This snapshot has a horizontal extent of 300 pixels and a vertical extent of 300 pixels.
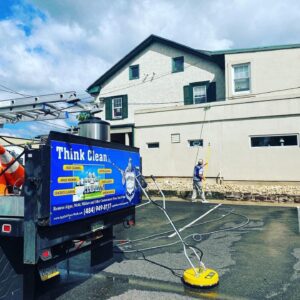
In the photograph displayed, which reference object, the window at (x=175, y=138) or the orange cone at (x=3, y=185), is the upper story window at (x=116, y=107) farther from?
the orange cone at (x=3, y=185)

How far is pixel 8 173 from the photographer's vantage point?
15.7 ft

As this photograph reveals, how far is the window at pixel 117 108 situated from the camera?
24.7 meters

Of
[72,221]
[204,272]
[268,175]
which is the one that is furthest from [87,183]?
[268,175]

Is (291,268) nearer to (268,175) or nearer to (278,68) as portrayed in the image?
(268,175)

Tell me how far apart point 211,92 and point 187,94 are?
5.20 feet

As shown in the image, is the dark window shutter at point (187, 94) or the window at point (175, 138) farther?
the dark window shutter at point (187, 94)

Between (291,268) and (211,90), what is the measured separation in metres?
16.9

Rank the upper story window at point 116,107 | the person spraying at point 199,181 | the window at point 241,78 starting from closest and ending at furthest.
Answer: the person spraying at point 199,181, the window at point 241,78, the upper story window at point 116,107

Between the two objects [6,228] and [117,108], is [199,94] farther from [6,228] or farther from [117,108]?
[6,228]

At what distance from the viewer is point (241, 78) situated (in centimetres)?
1938

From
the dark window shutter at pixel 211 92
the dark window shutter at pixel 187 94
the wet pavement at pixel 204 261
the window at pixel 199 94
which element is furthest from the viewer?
the dark window shutter at pixel 187 94

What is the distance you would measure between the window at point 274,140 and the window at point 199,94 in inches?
232

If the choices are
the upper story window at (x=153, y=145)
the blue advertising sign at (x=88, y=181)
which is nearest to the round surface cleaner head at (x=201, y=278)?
the blue advertising sign at (x=88, y=181)

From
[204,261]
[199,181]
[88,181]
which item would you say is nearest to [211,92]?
[199,181]
